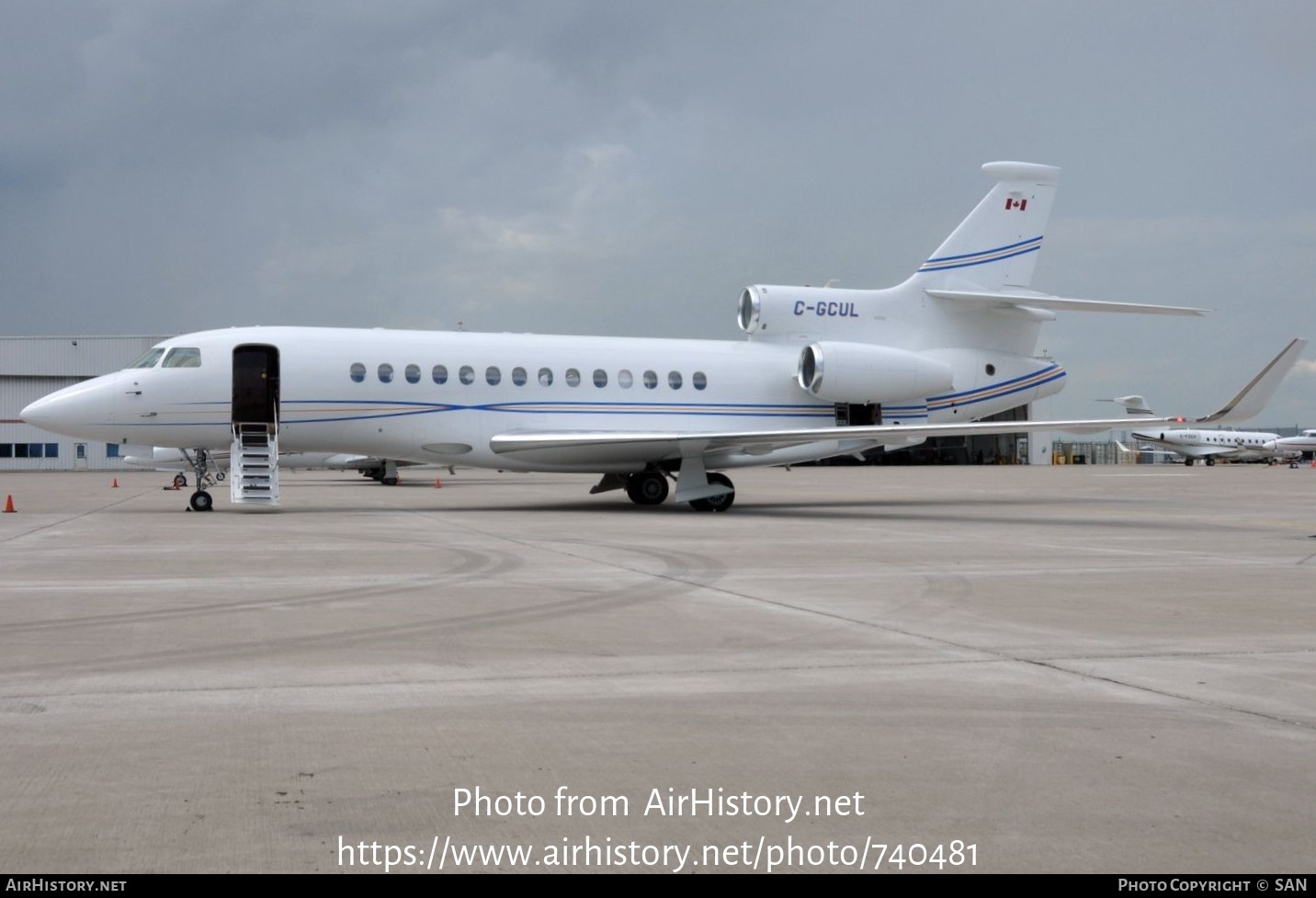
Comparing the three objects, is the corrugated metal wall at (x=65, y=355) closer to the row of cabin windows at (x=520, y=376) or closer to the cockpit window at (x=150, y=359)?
the cockpit window at (x=150, y=359)

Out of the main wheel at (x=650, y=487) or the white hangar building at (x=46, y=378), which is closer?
the main wheel at (x=650, y=487)

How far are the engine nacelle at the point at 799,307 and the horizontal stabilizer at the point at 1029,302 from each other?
181cm

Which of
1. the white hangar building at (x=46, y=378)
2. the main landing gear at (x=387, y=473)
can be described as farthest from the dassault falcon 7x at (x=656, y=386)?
the white hangar building at (x=46, y=378)

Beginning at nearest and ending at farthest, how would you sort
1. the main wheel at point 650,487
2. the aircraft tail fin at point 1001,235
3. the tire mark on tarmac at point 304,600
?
the tire mark on tarmac at point 304,600
the main wheel at point 650,487
the aircraft tail fin at point 1001,235

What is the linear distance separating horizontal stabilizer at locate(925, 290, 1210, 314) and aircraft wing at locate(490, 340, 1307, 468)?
152 inches

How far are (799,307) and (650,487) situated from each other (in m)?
5.06

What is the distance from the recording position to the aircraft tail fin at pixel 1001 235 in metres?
26.0

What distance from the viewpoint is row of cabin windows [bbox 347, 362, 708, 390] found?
2228cm

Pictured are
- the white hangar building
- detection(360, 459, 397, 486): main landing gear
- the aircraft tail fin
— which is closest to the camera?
the aircraft tail fin

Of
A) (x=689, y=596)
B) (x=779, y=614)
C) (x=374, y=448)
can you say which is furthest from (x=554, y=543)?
(x=374, y=448)

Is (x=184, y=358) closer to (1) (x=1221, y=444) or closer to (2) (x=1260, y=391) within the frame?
(2) (x=1260, y=391)

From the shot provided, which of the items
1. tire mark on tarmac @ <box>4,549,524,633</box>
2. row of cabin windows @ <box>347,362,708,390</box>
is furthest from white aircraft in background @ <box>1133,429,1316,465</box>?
tire mark on tarmac @ <box>4,549,524,633</box>

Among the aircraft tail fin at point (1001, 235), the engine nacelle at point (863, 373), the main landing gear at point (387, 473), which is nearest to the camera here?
the engine nacelle at point (863, 373)

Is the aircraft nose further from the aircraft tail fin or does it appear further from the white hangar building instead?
the white hangar building
